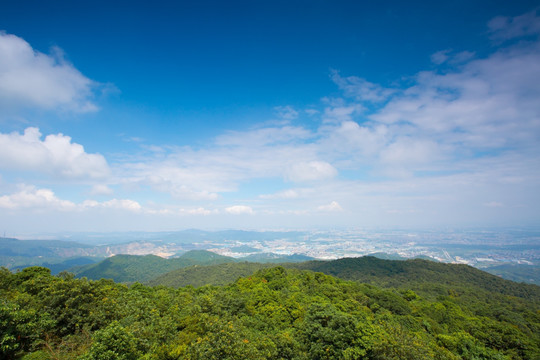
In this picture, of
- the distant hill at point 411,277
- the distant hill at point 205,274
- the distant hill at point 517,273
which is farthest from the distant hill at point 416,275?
the distant hill at point 517,273

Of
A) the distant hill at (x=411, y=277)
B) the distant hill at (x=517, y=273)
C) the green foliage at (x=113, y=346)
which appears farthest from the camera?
the distant hill at (x=517, y=273)

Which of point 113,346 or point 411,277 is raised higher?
point 113,346

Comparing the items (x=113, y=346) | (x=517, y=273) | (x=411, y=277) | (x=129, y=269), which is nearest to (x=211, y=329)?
(x=113, y=346)

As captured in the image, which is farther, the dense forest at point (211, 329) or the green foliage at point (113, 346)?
the dense forest at point (211, 329)

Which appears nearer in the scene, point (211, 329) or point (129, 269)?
point (211, 329)

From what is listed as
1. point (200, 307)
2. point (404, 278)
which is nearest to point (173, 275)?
point (404, 278)

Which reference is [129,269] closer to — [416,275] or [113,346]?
[416,275]

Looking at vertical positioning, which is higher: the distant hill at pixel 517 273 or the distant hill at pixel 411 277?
the distant hill at pixel 411 277

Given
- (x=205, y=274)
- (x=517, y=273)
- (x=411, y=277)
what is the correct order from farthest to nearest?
(x=517, y=273) → (x=205, y=274) → (x=411, y=277)

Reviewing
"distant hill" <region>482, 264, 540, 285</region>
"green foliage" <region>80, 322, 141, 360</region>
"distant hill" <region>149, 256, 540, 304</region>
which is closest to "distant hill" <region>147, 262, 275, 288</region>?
"distant hill" <region>149, 256, 540, 304</region>

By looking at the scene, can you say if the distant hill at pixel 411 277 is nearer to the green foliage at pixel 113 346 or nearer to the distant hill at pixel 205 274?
the distant hill at pixel 205 274

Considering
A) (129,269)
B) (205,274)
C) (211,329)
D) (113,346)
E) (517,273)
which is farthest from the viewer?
(129,269)
